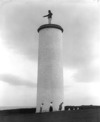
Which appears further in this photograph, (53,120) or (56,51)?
(56,51)

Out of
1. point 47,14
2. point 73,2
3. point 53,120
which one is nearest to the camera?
point 53,120

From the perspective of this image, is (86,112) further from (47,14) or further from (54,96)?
(47,14)

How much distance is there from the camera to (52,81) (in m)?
13.3

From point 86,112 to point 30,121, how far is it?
3820mm

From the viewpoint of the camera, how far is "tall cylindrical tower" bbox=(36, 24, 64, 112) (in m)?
13.2

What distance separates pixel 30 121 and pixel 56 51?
633 centimetres

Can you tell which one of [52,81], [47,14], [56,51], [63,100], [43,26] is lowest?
[63,100]

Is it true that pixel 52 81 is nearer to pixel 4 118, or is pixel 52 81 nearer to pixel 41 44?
pixel 41 44

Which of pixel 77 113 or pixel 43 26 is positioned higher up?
pixel 43 26

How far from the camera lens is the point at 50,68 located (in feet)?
43.9

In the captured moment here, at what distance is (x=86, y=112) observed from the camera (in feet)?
36.1

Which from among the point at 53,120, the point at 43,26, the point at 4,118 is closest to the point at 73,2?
the point at 43,26

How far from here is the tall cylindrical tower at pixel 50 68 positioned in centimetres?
1322

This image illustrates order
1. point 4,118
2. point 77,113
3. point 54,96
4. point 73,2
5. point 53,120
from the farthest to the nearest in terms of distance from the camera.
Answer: point 54,96 < point 73,2 < point 77,113 < point 53,120 < point 4,118
